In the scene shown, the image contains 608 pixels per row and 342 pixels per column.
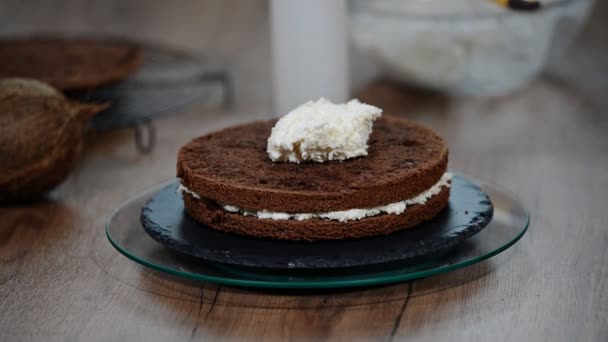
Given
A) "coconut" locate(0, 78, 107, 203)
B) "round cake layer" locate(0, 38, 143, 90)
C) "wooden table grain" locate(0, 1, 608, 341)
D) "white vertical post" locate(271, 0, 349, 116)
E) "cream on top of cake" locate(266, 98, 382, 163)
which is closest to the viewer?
"wooden table grain" locate(0, 1, 608, 341)

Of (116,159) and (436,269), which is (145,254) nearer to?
(436,269)

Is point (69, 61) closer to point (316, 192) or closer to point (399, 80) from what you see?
point (399, 80)

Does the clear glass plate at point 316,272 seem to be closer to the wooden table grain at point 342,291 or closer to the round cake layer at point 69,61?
the wooden table grain at point 342,291

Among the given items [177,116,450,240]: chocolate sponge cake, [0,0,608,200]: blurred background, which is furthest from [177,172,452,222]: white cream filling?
[0,0,608,200]: blurred background

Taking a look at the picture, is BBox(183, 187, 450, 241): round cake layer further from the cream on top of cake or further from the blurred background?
the blurred background

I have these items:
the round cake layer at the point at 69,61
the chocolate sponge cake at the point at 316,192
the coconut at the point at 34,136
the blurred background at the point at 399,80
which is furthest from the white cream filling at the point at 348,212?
the round cake layer at the point at 69,61
